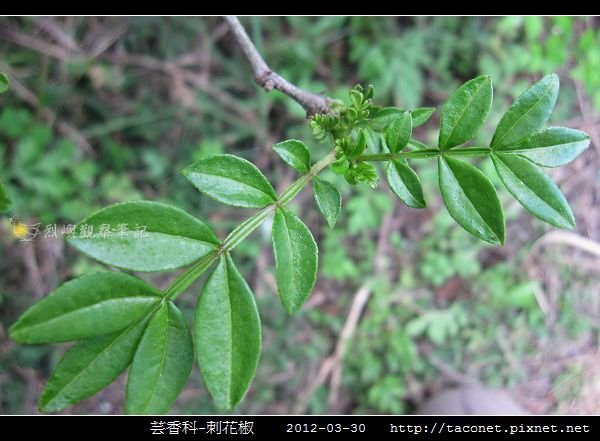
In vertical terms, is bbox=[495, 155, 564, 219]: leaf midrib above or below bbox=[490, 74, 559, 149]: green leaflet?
below

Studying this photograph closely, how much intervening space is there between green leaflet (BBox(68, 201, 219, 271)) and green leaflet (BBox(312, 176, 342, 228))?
0.79 ft

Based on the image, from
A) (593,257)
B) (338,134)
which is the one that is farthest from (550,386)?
(338,134)

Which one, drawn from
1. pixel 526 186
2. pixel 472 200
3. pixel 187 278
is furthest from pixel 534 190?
pixel 187 278

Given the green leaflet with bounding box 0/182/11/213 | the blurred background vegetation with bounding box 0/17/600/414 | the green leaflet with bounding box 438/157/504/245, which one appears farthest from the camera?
the blurred background vegetation with bounding box 0/17/600/414

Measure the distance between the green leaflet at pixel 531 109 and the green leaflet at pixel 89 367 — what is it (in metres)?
0.91

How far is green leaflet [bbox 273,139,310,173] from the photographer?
1102 millimetres

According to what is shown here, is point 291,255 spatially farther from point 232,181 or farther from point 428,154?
point 428,154

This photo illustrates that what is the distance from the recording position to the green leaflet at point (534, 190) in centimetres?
109

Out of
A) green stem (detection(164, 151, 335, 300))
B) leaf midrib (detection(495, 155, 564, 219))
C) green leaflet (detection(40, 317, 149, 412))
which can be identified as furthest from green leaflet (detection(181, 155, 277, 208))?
leaf midrib (detection(495, 155, 564, 219))

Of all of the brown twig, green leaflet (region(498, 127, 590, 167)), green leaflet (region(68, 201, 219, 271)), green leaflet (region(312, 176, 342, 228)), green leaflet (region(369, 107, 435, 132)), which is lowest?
green leaflet (region(68, 201, 219, 271))

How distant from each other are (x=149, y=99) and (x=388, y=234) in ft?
5.36

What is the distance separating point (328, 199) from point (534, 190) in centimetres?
45

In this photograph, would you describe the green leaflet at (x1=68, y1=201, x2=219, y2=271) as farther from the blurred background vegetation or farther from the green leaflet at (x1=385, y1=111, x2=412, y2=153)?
the blurred background vegetation

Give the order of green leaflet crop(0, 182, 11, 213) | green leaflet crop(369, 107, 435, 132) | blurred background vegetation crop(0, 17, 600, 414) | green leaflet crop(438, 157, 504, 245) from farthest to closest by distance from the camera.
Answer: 1. blurred background vegetation crop(0, 17, 600, 414)
2. green leaflet crop(369, 107, 435, 132)
3. green leaflet crop(438, 157, 504, 245)
4. green leaflet crop(0, 182, 11, 213)
